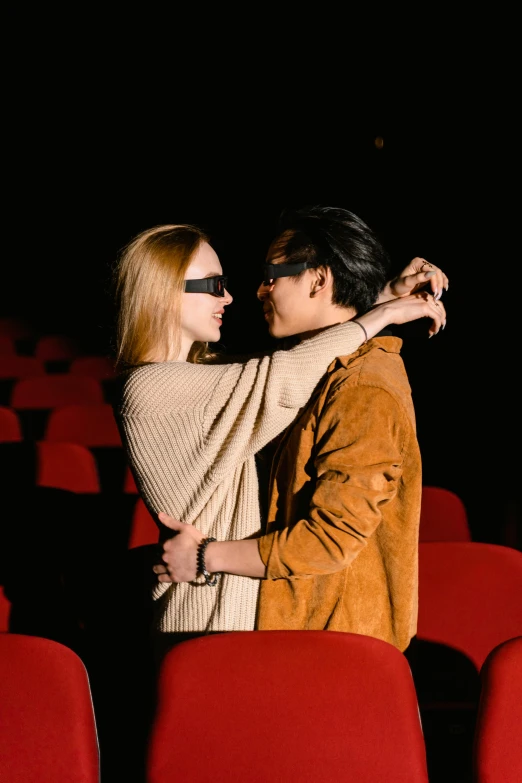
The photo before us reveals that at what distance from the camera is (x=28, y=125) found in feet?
24.5

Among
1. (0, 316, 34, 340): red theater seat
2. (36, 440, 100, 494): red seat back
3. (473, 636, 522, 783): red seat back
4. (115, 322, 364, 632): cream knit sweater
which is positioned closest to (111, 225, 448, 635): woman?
(115, 322, 364, 632): cream knit sweater

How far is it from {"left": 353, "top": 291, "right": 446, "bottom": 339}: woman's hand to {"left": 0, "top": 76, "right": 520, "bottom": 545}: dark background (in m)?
0.55

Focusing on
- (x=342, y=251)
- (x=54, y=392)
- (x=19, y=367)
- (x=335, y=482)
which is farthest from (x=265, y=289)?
(x=19, y=367)

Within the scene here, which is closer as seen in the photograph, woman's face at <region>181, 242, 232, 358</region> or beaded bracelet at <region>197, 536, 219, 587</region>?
beaded bracelet at <region>197, 536, 219, 587</region>

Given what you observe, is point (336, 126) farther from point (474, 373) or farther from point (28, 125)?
point (28, 125)

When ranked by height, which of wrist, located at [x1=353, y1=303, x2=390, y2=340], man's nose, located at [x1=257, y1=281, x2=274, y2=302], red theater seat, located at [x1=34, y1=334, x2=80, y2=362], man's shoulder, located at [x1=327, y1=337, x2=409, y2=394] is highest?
man's nose, located at [x1=257, y1=281, x2=274, y2=302]

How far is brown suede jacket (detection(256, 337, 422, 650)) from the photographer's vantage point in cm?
117

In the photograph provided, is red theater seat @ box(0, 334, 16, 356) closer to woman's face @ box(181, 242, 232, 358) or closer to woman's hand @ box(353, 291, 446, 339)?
woman's face @ box(181, 242, 232, 358)

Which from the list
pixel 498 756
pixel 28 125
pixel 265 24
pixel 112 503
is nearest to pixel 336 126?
pixel 265 24

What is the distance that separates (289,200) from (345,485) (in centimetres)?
555

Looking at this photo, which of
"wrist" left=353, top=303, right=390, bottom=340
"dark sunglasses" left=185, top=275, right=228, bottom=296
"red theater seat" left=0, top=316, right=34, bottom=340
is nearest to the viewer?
"wrist" left=353, top=303, right=390, bottom=340

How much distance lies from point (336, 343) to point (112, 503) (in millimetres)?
1645

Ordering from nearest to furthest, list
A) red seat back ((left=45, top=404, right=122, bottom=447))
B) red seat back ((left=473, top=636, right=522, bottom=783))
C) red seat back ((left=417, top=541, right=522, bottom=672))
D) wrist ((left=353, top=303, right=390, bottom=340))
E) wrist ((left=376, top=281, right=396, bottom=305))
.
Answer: red seat back ((left=473, top=636, right=522, bottom=783)), wrist ((left=353, top=303, right=390, bottom=340)), wrist ((left=376, top=281, right=396, bottom=305)), red seat back ((left=417, top=541, right=522, bottom=672)), red seat back ((left=45, top=404, right=122, bottom=447))

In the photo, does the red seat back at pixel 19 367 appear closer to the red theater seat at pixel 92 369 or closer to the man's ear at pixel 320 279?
the red theater seat at pixel 92 369
